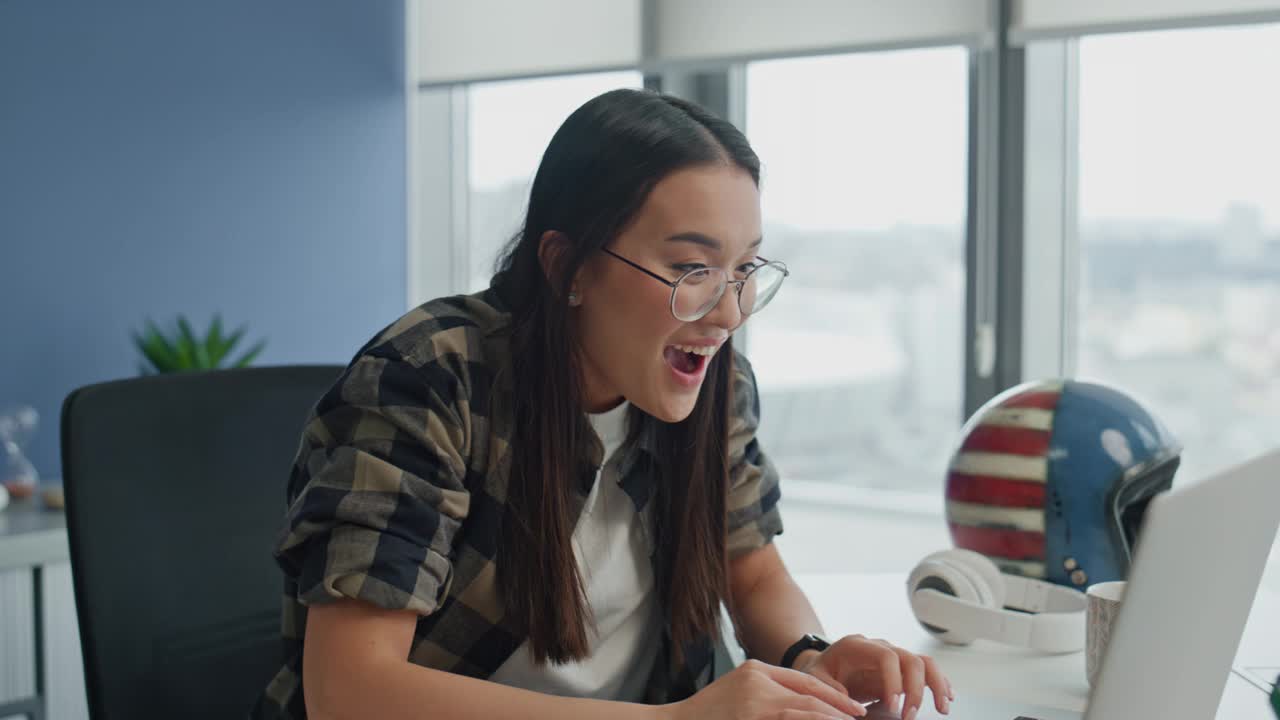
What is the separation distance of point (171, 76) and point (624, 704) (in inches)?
101

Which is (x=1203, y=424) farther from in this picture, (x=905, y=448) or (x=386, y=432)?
(x=386, y=432)

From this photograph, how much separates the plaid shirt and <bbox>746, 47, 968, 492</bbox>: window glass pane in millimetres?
2139

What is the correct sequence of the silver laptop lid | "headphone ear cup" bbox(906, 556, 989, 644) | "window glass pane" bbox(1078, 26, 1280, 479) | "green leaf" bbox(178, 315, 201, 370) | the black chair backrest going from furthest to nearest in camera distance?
1. "window glass pane" bbox(1078, 26, 1280, 479)
2. "green leaf" bbox(178, 315, 201, 370)
3. "headphone ear cup" bbox(906, 556, 989, 644)
4. the black chair backrest
5. the silver laptop lid

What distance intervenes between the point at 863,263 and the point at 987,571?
92.2 inches

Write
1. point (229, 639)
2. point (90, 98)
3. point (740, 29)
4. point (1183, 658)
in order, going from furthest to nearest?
1. point (740, 29)
2. point (90, 98)
3. point (229, 639)
4. point (1183, 658)

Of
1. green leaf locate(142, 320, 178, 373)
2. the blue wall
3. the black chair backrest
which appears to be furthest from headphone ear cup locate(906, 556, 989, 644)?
the blue wall

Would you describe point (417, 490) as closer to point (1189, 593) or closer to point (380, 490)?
point (380, 490)

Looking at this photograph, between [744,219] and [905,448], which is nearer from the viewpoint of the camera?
[744,219]

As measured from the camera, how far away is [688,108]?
3.63 feet

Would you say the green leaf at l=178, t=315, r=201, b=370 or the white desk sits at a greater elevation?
the green leaf at l=178, t=315, r=201, b=370

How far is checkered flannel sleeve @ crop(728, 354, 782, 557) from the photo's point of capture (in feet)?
4.25

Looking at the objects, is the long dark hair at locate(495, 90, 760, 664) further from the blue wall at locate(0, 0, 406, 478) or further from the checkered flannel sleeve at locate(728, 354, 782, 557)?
the blue wall at locate(0, 0, 406, 478)

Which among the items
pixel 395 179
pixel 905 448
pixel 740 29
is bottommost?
pixel 905 448

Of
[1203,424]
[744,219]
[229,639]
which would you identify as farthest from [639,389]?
[1203,424]
